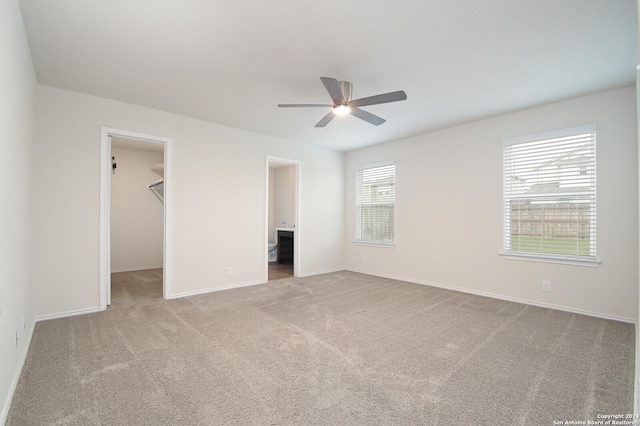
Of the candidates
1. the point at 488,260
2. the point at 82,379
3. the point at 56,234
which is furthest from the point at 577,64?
the point at 56,234

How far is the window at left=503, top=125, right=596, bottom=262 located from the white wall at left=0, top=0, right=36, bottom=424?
4.88 meters

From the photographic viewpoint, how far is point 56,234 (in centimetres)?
322

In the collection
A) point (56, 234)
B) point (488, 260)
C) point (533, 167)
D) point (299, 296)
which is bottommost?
point (299, 296)

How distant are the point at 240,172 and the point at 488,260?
389cm

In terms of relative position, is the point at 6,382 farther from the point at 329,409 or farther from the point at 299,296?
the point at 299,296

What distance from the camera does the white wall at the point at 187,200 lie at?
321cm

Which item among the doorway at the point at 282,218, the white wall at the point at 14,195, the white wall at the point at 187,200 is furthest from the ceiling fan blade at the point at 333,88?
the doorway at the point at 282,218

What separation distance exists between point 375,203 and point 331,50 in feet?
11.7

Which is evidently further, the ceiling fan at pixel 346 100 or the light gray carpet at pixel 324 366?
the ceiling fan at pixel 346 100

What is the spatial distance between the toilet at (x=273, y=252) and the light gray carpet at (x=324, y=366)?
Result: 354cm

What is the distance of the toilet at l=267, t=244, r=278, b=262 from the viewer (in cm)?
718

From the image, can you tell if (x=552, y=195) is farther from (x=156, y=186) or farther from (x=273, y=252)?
(x=156, y=186)

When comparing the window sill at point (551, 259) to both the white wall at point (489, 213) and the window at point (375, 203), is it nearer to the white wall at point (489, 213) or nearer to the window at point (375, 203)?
the white wall at point (489, 213)

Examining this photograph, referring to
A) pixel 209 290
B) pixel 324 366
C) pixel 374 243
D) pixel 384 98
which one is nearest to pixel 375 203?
pixel 374 243
